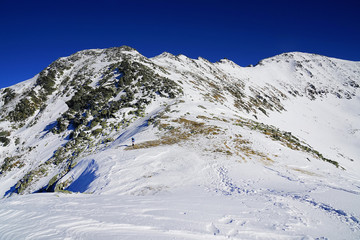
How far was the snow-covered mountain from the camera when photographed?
550cm

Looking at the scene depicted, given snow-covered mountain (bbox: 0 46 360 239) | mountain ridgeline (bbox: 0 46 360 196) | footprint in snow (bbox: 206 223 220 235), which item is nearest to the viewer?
footprint in snow (bbox: 206 223 220 235)

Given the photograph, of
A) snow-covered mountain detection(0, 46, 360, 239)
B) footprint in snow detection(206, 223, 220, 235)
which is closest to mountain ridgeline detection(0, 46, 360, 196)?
snow-covered mountain detection(0, 46, 360, 239)

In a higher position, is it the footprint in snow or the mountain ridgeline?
the mountain ridgeline

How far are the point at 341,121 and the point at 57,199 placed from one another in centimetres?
8917

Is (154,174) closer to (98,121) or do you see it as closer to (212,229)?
(212,229)

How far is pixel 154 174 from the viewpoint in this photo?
11.8m

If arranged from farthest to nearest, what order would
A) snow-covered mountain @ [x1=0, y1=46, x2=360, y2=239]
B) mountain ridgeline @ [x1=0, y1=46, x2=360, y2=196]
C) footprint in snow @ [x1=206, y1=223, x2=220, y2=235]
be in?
mountain ridgeline @ [x1=0, y1=46, x2=360, y2=196] < snow-covered mountain @ [x1=0, y1=46, x2=360, y2=239] < footprint in snow @ [x1=206, y1=223, x2=220, y2=235]

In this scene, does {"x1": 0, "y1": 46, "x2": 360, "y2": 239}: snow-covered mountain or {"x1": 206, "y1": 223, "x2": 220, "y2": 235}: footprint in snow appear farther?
{"x1": 0, "y1": 46, "x2": 360, "y2": 239}: snow-covered mountain

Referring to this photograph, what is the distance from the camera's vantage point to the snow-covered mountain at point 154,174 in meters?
5.50

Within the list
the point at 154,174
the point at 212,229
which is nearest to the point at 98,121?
the point at 154,174

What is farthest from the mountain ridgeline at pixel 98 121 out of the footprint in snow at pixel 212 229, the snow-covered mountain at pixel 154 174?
the footprint in snow at pixel 212 229

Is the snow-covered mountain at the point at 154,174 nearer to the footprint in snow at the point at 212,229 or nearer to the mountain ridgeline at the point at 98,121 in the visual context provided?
the footprint in snow at the point at 212,229

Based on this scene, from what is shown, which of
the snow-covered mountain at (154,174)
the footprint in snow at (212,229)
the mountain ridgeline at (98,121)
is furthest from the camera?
the mountain ridgeline at (98,121)

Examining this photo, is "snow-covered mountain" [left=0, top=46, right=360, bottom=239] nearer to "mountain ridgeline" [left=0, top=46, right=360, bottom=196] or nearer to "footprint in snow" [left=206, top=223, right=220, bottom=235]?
"footprint in snow" [left=206, top=223, right=220, bottom=235]
